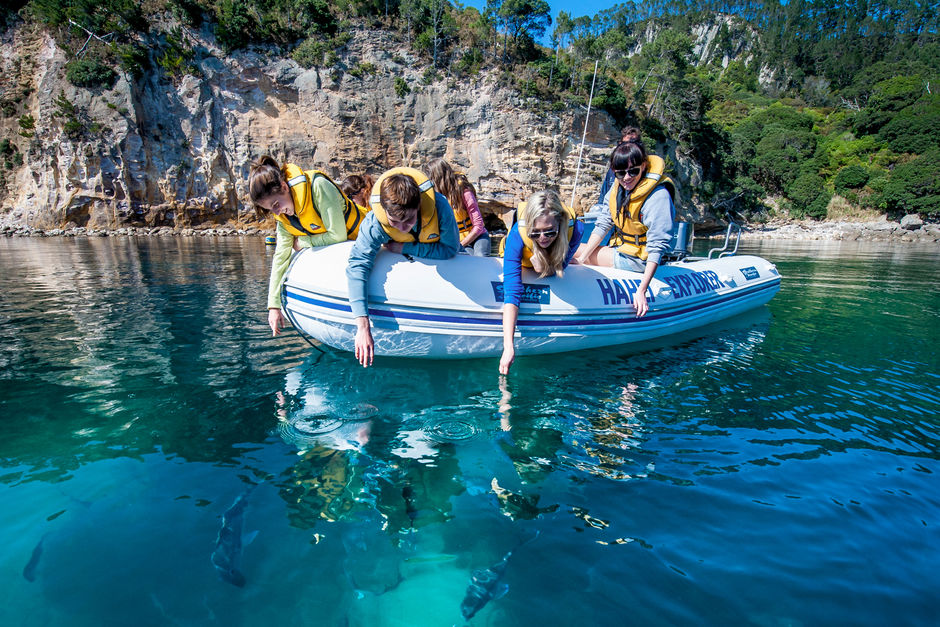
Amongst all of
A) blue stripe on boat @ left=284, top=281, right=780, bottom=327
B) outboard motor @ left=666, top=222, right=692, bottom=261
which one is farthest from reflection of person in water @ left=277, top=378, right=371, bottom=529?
outboard motor @ left=666, top=222, right=692, bottom=261

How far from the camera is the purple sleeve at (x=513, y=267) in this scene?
375 centimetres

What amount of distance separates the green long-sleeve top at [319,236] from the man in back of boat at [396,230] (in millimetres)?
503

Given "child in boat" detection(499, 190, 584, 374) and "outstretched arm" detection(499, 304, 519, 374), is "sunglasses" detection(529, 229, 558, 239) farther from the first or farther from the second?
"outstretched arm" detection(499, 304, 519, 374)

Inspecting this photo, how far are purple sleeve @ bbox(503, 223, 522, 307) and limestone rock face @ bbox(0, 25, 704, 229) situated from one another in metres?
24.6

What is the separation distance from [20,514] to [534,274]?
3.79 metres

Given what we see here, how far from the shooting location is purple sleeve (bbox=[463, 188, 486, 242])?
488cm

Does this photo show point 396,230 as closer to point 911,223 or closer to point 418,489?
point 418,489

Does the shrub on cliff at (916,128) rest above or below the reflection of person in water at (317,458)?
above

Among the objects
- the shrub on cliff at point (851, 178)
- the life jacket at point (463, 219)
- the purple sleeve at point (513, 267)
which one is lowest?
the purple sleeve at point (513, 267)

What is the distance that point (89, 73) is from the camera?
25.4m

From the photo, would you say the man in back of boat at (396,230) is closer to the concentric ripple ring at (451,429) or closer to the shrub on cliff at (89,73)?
the concentric ripple ring at (451,429)

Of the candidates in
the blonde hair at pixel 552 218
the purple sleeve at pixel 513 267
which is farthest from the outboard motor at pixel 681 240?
the purple sleeve at pixel 513 267

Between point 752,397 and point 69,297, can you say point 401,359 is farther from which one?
point 69,297

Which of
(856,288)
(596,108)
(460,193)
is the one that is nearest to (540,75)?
(596,108)
